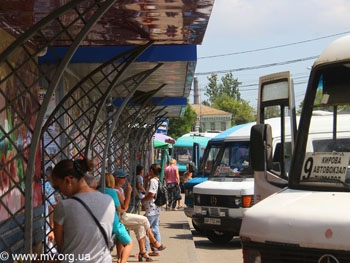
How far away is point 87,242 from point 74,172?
1.76 feet

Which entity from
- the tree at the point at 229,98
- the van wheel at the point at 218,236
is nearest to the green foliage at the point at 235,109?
the tree at the point at 229,98

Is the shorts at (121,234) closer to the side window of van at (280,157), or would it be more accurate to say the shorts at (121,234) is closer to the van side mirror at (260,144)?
the side window of van at (280,157)

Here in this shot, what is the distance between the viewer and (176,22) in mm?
8250

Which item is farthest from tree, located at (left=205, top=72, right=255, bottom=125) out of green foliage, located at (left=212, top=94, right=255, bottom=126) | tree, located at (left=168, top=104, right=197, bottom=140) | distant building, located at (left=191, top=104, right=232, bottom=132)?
tree, located at (left=168, top=104, right=197, bottom=140)

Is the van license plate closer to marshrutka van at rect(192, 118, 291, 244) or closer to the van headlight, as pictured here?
marshrutka van at rect(192, 118, 291, 244)

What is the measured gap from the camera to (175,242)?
47.2 ft

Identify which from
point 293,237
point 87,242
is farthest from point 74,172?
point 293,237

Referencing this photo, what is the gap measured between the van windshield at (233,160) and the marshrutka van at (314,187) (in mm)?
8282

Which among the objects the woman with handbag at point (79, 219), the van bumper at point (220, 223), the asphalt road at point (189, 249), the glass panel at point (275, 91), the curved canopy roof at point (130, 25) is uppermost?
the curved canopy roof at point (130, 25)

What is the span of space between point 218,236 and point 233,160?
170 cm

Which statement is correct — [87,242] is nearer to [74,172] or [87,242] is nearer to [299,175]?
[74,172]

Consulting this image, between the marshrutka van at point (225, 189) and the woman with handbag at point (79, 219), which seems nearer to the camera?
the woman with handbag at point (79, 219)

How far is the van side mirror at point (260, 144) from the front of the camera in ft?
19.4

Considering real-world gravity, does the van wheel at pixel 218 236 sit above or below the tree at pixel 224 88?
below
